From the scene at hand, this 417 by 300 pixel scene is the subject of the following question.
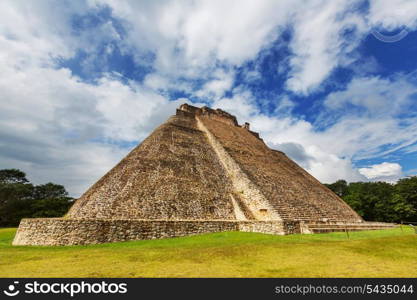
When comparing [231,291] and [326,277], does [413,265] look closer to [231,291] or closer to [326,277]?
[326,277]

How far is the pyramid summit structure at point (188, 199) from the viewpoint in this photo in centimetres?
1160

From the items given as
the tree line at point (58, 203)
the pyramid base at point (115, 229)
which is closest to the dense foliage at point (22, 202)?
the tree line at point (58, 203)

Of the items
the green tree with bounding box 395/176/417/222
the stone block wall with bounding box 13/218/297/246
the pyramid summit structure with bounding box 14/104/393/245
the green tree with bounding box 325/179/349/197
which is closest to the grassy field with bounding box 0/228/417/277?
the stone block wall with bounding box 13/218/297/246

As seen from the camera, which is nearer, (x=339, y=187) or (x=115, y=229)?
(x=115, y=229)

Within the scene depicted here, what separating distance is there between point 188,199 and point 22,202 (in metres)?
33.1

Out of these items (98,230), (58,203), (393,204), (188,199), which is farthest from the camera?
(58,203)

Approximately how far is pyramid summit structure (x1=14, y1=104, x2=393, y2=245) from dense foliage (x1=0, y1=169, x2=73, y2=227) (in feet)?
77.0

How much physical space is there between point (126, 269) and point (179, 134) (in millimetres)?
16061

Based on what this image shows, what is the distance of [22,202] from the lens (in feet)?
116

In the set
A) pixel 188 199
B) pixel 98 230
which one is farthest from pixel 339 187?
pixel 98 230

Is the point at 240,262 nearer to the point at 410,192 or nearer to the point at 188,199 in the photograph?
the point at 188,199

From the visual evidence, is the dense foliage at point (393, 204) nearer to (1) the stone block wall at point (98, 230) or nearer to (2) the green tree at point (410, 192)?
(2) the green tree at point (410, 192)

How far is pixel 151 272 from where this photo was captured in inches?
234

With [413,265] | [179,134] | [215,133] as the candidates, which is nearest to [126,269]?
[413,265]
